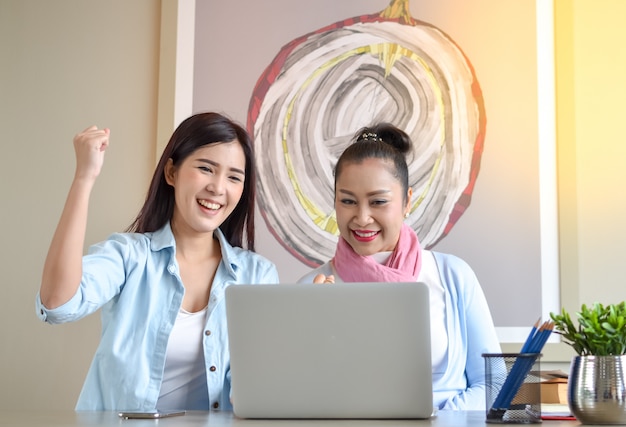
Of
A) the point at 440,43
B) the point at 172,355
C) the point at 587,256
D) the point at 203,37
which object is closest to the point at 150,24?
Result: the point at 203,37

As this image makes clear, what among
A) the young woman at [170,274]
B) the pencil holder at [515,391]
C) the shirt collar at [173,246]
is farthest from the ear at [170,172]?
the pencil holder at [515,391]

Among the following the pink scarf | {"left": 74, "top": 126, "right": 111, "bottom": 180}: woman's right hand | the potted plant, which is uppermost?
{"left": 74, "top": 126, "right": 111, "bottom": 180}: woman's right hand

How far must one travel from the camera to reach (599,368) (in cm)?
122

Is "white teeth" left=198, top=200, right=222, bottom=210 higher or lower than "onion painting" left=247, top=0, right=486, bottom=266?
lower

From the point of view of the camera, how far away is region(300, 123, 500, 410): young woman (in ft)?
6.31

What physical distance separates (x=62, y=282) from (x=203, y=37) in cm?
138

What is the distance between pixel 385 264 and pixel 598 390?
0.90 m

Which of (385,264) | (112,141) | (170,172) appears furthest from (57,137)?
(385,264)

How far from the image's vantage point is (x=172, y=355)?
1.88m

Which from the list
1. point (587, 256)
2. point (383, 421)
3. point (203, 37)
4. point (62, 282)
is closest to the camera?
point (383, 421)

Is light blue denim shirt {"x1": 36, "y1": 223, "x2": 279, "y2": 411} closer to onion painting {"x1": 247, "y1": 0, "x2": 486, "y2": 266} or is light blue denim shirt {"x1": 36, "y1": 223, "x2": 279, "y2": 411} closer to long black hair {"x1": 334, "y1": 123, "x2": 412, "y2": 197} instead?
long black hair {"x1": 334, "y1": 123, "x2": 412, "y2": 197}

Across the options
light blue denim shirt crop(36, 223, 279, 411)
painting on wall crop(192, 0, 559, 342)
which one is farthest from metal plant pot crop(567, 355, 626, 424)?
painting on wall crop(192, 0, 559, 342)

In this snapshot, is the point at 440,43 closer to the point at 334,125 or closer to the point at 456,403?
the point at 334,125

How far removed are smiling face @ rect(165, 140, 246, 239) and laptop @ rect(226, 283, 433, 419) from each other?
784mm
